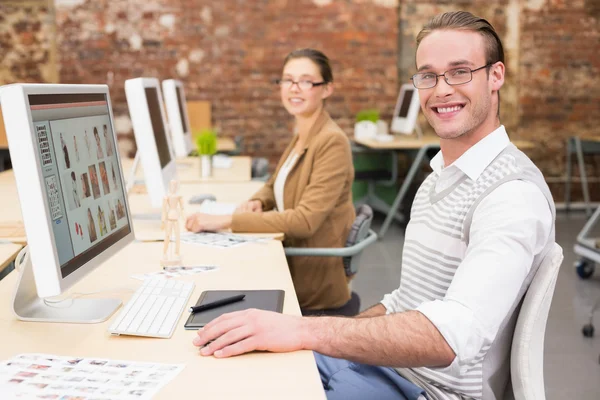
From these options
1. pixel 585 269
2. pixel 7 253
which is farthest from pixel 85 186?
pixel 585 269

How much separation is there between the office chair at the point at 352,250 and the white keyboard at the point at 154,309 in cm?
88

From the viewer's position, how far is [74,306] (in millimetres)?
1519

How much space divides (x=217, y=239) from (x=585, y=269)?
3.10 meters

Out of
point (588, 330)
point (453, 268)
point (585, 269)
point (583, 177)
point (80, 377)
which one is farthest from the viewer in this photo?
point (583, 177)

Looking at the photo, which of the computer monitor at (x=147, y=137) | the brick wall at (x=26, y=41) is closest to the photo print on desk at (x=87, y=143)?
the computer monitor at (x=147, y=137)

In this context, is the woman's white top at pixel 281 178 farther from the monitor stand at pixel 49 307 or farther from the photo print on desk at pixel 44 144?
the photo print on desk at pixel 44 144

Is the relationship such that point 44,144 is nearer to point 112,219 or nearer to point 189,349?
point 112,219

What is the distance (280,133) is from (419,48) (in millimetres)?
5418

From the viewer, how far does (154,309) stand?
1488 millimetres

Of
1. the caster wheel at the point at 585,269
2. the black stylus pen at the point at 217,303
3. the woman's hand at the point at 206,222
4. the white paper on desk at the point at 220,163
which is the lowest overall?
the caster wheel at the point at 585,269

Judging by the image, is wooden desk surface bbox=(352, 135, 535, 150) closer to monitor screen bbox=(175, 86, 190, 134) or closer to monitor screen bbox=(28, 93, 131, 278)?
monitor screen bbox=(175, 86, 190, 134)

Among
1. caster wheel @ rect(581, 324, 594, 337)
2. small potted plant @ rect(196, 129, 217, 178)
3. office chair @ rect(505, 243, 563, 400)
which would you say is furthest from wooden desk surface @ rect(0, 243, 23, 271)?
caster wheel @ rect(581, 324, 594, 337)

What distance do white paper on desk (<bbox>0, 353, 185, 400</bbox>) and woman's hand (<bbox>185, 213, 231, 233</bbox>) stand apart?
46.8 inches

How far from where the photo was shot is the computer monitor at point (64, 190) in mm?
1216
